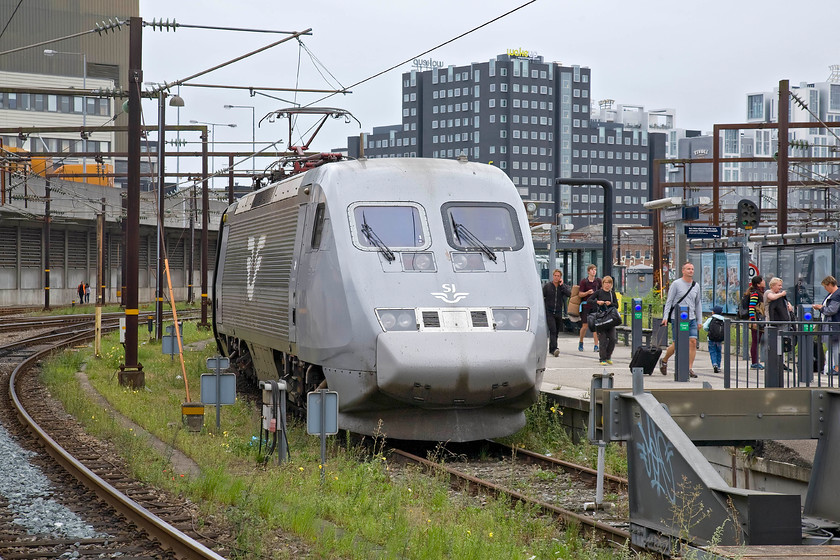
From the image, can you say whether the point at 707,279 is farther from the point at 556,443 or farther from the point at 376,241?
the point at 376,241

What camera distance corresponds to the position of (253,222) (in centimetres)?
1619

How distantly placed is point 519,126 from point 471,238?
440 feet

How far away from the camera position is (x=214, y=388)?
532 inches

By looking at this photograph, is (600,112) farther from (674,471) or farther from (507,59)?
(674,471)

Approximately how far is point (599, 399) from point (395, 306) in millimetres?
3012

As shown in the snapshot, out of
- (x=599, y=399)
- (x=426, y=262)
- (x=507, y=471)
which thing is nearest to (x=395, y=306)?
(x=426, y=262)

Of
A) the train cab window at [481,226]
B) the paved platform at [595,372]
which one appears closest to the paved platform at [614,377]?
the paved platform at [595,372]

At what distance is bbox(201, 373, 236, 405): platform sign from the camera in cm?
1344

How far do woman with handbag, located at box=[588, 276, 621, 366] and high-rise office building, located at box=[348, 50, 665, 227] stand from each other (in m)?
121

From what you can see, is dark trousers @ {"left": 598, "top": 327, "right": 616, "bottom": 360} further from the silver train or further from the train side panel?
the train side panel

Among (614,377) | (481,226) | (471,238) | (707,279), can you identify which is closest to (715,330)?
(614,377)

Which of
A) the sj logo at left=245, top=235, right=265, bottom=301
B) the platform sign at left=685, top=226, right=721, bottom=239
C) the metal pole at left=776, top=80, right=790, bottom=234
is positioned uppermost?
the metal pole at left=776, top=80, right=790, bottom=234

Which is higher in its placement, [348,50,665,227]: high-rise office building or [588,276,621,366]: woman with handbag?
[348,50,665,227]: high-rise office building

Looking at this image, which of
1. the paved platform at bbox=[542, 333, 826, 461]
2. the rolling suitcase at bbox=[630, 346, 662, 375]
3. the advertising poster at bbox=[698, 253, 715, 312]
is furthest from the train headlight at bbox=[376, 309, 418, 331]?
the advertising poster at bbox=[698, 253, 715, 312]
